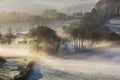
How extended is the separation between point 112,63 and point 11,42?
234 inches

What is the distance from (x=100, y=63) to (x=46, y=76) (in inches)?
130

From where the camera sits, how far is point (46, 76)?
9016mm

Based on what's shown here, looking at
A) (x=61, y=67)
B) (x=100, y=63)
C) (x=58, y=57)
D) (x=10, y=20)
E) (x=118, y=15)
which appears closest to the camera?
(x=61, y=67)

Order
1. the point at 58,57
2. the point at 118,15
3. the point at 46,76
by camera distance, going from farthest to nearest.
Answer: the point at 118,15
the point at 58,57
the point at 46,76

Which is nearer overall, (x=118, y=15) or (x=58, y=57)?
(x=58, y=57)

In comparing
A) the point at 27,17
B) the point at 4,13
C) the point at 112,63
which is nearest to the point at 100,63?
the point at 112,63

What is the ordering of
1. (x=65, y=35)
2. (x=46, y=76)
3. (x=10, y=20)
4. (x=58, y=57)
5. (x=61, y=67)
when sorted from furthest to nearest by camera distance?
(x=10, y=20)
(x=65, y=35)
(x=58, y=57)
(x=61, y=67)
(x=46, y=76)

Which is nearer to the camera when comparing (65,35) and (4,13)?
(65,35)

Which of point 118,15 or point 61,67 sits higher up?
point 118,15

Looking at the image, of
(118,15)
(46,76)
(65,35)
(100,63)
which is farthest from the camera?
(118,15)

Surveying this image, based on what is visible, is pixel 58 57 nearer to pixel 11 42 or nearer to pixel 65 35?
pixel 65 35

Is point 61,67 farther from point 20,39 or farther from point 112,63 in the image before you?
point 20,39

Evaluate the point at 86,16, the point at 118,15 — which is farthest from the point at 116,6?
the point at 86,16

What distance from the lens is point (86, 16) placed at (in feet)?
56.0
